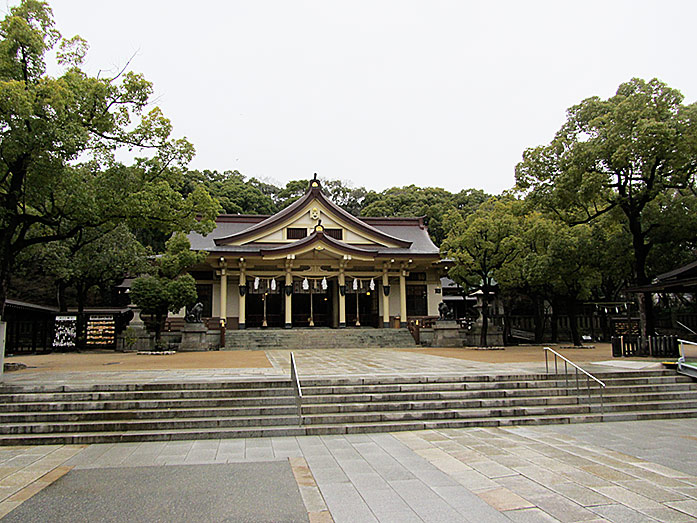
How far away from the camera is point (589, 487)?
4816 millimetres

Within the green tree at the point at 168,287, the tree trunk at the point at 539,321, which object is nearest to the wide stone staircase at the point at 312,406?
the green tree at the point at 168,287

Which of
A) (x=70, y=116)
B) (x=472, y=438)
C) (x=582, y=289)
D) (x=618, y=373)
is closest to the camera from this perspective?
(x=472, y=438)

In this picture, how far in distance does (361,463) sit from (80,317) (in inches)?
764

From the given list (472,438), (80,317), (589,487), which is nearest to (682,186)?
(472,438)

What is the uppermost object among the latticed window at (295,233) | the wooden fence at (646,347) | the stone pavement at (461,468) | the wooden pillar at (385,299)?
the latticed window at (295,233)

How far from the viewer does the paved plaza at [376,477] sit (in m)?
4.29

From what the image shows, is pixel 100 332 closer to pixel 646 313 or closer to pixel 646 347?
pixel 646 347

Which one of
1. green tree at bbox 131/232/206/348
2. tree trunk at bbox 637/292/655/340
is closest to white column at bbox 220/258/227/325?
green tree at bbox 131/232/206/348

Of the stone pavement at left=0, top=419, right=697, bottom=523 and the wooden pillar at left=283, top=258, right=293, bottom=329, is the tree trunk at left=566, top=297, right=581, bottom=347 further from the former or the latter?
the stone pavement at left=0, top=419, right=697, bottom=523

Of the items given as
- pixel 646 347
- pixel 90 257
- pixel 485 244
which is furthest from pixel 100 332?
pixel 646 347

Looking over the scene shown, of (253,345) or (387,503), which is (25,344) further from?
(387,503)

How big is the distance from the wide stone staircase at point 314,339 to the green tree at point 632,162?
946 cm

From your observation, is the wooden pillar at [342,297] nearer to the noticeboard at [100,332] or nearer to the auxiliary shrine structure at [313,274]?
the auxiliary shrine structure at [313,274]

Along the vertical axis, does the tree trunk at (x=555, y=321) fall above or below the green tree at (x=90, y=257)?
below
